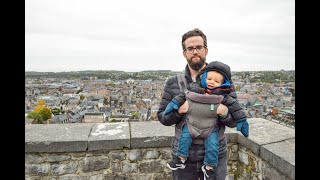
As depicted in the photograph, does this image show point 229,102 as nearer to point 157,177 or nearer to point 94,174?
point 157,177

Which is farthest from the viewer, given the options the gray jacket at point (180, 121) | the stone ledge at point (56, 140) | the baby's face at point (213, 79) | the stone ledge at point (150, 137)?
the stone ledge at point (150, 137)

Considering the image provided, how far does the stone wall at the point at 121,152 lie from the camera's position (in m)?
2.93

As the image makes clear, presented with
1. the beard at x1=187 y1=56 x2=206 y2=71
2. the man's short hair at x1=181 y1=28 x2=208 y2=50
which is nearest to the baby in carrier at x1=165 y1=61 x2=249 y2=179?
the beard at x1=187 y1=56 x2=206 y2=71

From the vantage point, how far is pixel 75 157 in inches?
118

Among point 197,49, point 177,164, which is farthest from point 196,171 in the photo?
point 197,49

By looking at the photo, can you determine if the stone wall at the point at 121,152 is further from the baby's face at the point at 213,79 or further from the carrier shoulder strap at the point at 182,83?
the baby's face at the point at 213,79

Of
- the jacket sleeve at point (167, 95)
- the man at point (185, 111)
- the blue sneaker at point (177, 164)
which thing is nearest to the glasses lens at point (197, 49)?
the man at point (185, 111)

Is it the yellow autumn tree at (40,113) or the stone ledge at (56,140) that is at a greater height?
the stone ledge at (56,140)

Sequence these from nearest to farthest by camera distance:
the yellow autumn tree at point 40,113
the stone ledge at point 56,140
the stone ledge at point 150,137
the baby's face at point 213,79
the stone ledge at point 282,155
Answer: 1. the baby's face at point 213,79
2. the stone ledge at point 282,155
3. the stone ledge at point 56,140
4. the stone ledge at point 150,137
5. the yellow autumn tree at point 40,113

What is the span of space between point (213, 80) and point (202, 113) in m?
0.25
